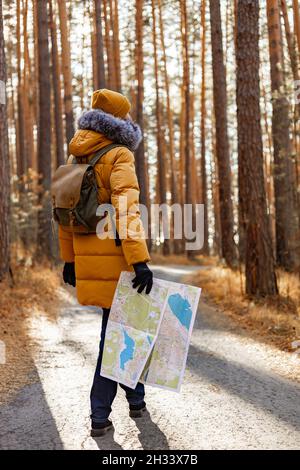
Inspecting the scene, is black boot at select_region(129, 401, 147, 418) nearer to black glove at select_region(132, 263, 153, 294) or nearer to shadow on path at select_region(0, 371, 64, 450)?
shadow on path at select_region(0, 371, 64, 450)

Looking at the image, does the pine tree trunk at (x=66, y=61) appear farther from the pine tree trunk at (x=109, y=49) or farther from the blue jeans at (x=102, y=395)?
the blue jeans at (x=102, y=395)

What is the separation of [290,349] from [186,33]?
63.5 ft

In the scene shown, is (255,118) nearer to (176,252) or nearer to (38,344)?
(38,344)

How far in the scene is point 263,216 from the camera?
926 cm

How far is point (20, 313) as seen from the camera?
8.14m

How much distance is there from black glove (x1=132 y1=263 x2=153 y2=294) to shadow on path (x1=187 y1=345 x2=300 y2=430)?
142 centimetres

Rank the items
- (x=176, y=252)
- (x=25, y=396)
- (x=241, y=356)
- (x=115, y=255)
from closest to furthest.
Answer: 1. (x=115, y=255)
2. (x=25, y=396)
3. (x=241, y=356)
4. (x=176, y=252)

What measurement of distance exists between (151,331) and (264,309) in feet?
17.1

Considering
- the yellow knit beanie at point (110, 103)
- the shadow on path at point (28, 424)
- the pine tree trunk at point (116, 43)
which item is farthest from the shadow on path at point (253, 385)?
the pine tree trunk at point (116, 43)

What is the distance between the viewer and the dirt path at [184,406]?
142 inches

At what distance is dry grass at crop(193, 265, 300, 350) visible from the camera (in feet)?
24.2

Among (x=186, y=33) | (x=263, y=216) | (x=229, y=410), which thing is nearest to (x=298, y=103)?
(x=263, y=216)

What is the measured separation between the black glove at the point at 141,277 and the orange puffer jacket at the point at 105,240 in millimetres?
44
